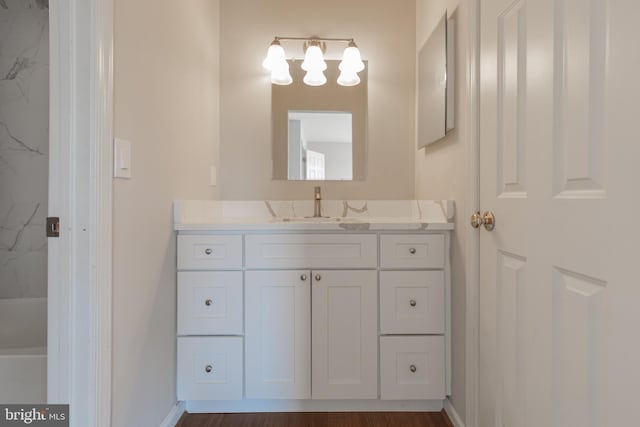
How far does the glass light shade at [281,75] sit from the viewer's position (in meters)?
2.01

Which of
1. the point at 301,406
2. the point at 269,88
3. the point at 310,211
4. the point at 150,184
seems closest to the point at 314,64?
the point at 269,88

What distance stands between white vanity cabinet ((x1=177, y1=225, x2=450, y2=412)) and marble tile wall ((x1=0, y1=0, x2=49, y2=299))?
1.16 m

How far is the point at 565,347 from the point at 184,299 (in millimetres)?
1405

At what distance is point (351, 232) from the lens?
5.07 feet

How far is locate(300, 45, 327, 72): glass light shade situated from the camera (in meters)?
2.03

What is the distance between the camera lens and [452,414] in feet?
4.91

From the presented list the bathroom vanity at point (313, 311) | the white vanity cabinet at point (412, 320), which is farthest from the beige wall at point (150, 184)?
the white vanity cabinet at point (412, 320)

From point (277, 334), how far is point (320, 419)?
0.45m

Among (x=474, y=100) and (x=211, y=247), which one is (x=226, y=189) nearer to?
(x=211, y=247)

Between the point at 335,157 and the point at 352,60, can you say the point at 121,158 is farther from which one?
the point at 352,60

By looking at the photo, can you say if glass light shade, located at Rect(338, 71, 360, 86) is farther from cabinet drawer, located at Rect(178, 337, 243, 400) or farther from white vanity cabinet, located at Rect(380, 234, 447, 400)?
cabinet drawer, located at Rect(178, 337, 243, 400)

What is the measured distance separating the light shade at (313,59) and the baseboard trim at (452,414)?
1.95 m

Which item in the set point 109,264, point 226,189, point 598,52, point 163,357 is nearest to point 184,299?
point 163,357

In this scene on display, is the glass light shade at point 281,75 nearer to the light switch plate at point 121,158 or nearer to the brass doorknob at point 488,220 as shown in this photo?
the light switch plate at point 121,158
